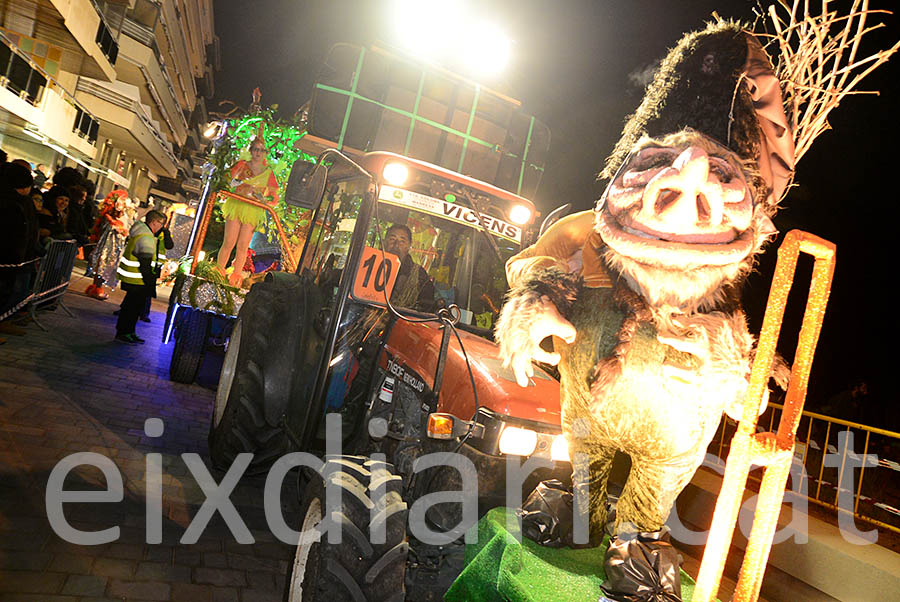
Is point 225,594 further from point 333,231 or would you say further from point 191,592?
point 333,231

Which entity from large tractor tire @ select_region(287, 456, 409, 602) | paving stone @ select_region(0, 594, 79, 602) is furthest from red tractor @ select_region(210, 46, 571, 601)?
paving stone @ select_region(0, 594, 79, 602)

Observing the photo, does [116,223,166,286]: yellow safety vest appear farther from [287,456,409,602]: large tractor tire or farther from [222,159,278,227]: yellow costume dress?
[287,456,409,602]: large tractor tire

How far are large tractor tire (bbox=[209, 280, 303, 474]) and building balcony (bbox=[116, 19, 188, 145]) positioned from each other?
92.3ft

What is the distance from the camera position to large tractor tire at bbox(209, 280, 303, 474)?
408 centimetres

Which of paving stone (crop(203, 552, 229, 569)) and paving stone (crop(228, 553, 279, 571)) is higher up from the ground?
paving stone (crop(203, 552, 229, 569))

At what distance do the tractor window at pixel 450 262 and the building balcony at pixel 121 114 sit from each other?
87.3 ft

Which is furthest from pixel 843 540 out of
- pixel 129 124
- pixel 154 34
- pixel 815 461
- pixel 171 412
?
pixel 154 34

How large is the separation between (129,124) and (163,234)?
20188 millimetres

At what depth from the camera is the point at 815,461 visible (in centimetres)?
911

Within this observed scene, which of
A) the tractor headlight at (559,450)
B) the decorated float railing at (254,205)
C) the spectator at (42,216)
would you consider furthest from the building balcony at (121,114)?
the tractor headlight at (559,450)

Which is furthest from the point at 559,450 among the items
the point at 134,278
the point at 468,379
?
the point at 134,278

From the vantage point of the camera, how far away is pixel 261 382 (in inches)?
161

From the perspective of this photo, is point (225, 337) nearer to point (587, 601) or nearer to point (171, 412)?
point (171, 412)

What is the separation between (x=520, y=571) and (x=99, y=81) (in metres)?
30.5
